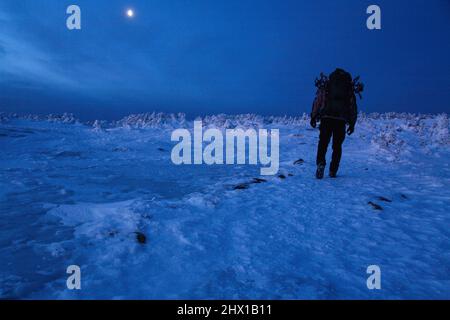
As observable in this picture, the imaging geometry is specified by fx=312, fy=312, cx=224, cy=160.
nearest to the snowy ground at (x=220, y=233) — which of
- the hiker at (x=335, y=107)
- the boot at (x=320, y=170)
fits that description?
the boot at (x=320, y=170)

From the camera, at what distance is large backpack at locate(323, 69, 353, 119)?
18.8 ft

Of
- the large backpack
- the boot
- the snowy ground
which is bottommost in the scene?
the snowy ground

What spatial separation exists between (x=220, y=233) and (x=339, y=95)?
3.78m

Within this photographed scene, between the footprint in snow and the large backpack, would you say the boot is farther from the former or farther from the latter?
the footprint in snow

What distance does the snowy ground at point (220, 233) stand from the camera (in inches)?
91.3

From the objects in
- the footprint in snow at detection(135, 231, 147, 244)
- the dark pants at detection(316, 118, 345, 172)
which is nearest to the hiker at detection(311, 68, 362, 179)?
the dark pants at detection(316, 118, 345, 172)

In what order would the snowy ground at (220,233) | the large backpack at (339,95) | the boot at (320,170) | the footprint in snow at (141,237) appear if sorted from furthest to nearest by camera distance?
the boot at (320,170) < the large backpack at (339,95) < the footprint in snow at (141,237) < the snowy ground at (220,233)

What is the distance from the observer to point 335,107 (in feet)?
18.8

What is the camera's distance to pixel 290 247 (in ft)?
9.89

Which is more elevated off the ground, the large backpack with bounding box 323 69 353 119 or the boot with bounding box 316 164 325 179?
the large backpack with bounding box 323 69 353 119

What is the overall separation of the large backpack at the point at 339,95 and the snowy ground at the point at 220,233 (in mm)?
1297

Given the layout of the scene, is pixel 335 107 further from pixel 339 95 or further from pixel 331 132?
pixel 331 132

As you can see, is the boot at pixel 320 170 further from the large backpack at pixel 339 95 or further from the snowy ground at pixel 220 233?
the large backpack at pixel 339 95
